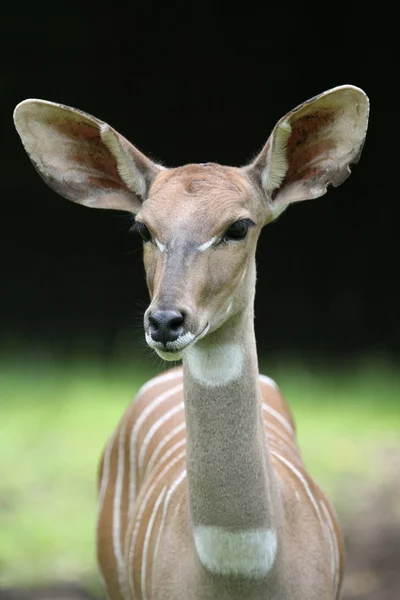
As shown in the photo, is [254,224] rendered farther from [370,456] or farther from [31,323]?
[31,323]

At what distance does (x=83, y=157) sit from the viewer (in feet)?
13.1

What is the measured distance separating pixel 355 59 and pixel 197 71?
1195 millimetres

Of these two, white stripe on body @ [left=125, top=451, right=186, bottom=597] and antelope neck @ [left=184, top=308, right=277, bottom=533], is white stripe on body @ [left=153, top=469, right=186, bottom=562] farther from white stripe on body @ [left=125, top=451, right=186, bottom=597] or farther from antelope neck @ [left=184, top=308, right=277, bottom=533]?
antelope neck @ [left=184, top=308, right=277, bottom=533]

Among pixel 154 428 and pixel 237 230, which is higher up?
pixel 237 230

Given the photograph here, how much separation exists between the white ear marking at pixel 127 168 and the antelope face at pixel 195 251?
134mm

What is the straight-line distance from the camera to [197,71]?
399 inches

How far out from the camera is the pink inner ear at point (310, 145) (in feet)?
12.4

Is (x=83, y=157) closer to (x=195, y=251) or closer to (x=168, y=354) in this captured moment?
(x=195, y=251)

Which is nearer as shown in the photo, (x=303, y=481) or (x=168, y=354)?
(x=168, y=354)

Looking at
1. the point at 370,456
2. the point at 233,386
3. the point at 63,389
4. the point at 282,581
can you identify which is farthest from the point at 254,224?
the point at 63,389

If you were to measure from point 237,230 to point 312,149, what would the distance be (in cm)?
44

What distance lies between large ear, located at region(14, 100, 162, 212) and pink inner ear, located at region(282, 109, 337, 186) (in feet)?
1.32

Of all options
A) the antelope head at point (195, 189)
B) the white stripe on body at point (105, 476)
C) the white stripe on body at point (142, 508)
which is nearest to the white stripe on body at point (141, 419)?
the white stripe on body at point (105, 476)

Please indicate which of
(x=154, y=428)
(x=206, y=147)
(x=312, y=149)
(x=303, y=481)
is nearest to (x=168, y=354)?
(x=312, y=149)
